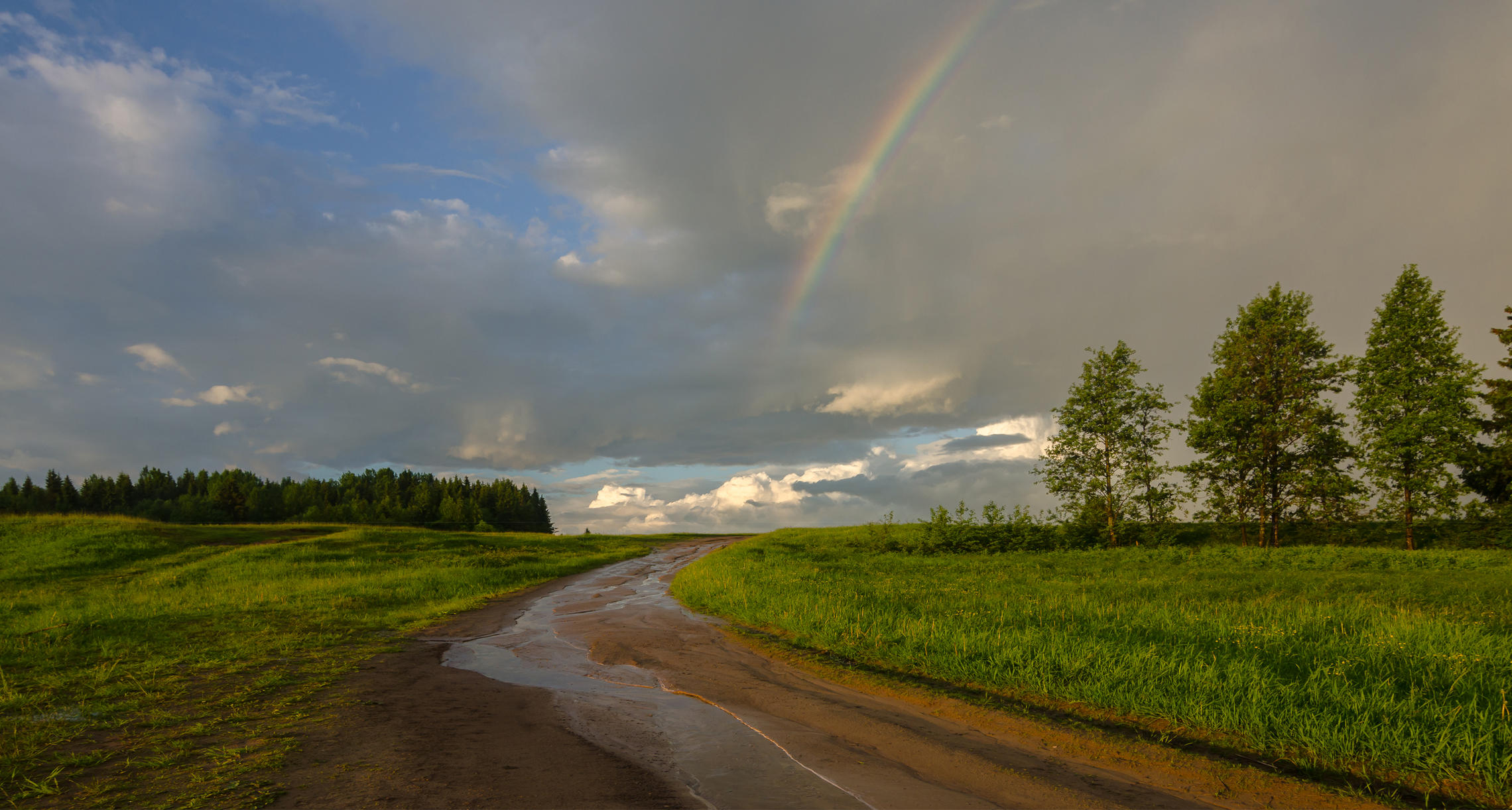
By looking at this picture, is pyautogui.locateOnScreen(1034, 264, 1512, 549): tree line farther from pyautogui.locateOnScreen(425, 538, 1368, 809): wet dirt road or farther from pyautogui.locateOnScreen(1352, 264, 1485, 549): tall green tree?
pyautogui.locateOnScreen(425, 538, 1368, 809): wet dirt road

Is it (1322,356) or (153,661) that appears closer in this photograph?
(153,661)

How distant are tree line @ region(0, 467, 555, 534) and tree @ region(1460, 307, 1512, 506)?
342 ft

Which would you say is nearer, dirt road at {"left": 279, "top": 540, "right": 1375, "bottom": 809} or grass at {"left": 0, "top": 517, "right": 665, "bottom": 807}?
dirt road at {"left": 279, "top": 540, "right": 1375, "bottom": 809}

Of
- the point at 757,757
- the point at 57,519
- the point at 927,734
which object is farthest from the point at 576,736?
the point at 57,519

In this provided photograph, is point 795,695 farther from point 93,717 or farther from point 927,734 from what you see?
point 93,717

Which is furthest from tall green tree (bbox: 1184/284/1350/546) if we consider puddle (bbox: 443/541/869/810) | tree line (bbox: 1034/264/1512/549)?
puddle (bbox: 443/541/869/810)

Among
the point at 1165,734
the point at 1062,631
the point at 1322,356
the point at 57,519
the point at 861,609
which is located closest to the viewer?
the point at 1165,734

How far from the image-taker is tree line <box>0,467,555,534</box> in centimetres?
10600

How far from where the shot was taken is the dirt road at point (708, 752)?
5887 millimetres

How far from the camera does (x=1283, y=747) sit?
21.8 feet

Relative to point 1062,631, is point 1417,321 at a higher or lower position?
higher

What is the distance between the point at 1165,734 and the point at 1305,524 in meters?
44.4

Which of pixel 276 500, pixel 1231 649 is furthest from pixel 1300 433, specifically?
pixel 276 500

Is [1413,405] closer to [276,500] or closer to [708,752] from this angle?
[708,752]
